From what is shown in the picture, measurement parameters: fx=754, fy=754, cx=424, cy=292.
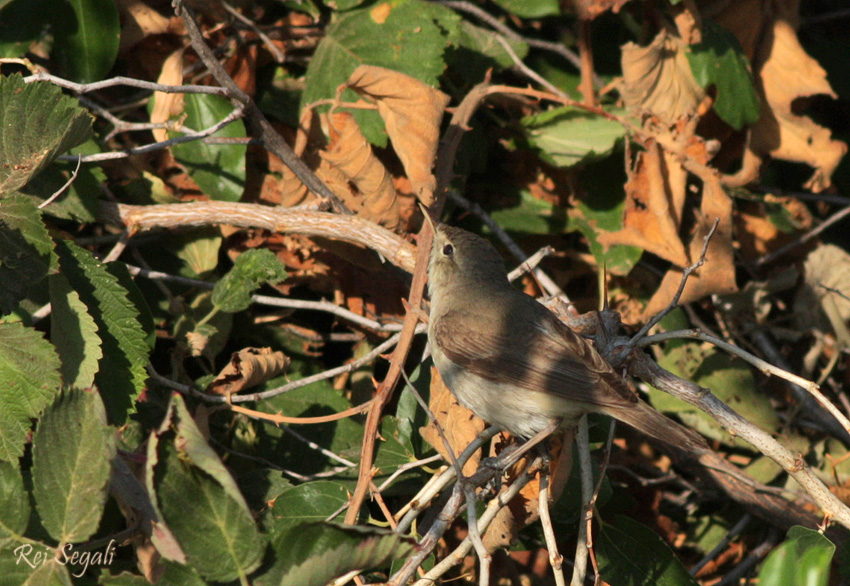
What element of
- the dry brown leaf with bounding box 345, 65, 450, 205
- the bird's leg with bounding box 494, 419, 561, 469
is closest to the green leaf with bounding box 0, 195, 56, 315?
the dry brown leaf with bounding box 345, 65, 450, 205

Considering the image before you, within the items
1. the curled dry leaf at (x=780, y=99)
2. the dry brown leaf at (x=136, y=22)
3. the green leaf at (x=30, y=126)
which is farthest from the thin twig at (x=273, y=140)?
the curled dry leaf at (x=780, y=99)

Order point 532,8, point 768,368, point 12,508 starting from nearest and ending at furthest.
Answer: point 12,508 → point 768,368 → point 532,8

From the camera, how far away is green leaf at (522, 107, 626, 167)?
3680mm

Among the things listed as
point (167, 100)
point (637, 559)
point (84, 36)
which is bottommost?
point (637, 559)

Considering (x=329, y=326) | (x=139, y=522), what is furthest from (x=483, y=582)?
(x=329, y=326)

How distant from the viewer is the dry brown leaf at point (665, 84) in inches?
146

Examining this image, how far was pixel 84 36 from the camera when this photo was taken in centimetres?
318

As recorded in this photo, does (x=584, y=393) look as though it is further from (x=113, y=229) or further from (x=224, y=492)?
(x=113, y=229)

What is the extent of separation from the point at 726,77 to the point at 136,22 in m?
2.82

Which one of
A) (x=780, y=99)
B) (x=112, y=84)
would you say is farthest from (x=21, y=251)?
(x=780, y=99)

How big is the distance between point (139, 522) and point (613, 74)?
11.1 feet

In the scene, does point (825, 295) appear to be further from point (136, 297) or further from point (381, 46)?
point (136, 297)

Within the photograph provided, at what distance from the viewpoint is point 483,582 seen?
2117mm

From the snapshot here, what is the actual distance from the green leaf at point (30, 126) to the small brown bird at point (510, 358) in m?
1.41
